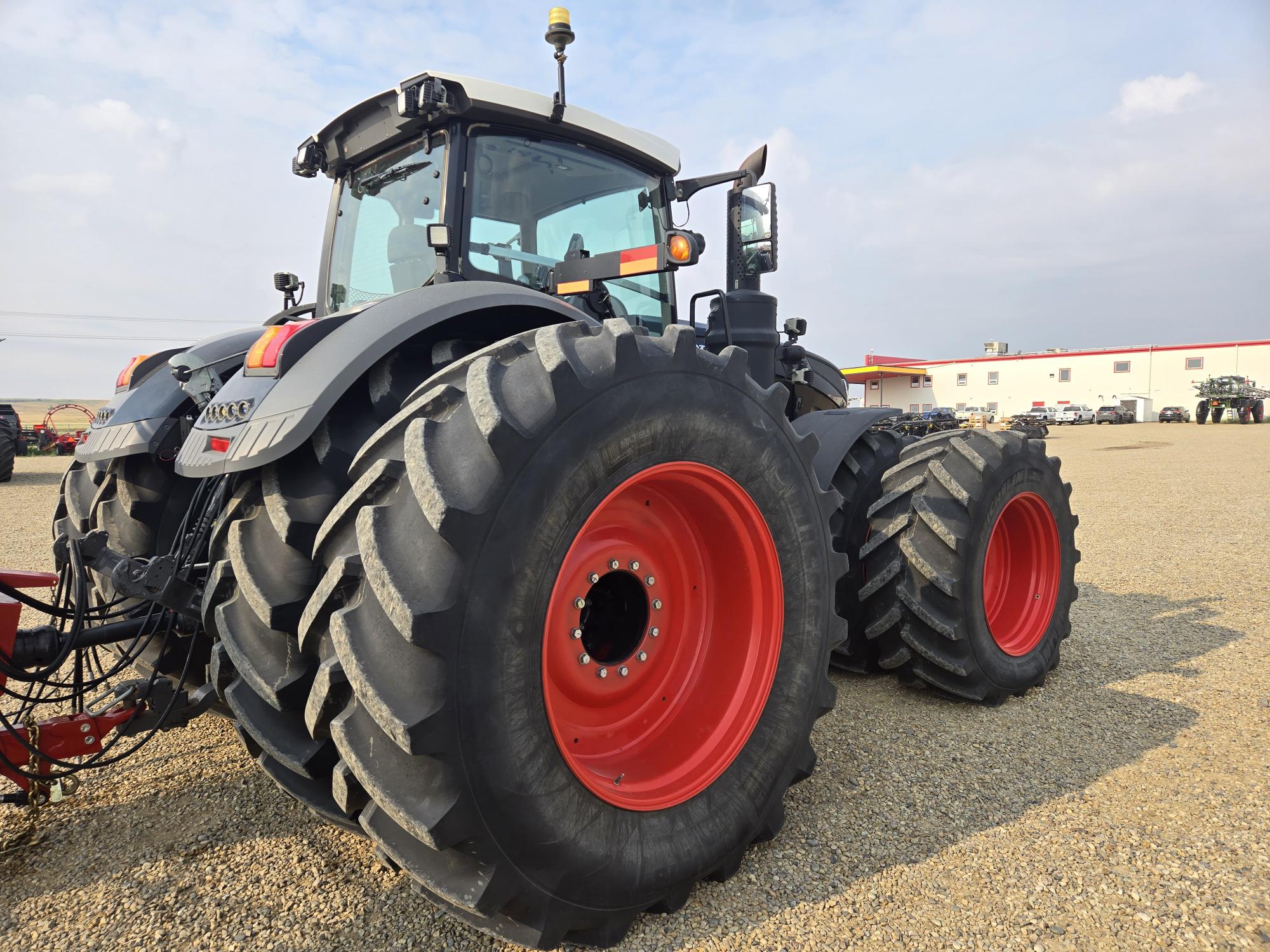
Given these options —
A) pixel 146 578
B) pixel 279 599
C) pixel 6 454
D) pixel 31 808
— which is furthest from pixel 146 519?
pixel 6 454

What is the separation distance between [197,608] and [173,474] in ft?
2.78

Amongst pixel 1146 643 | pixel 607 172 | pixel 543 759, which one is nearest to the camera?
pixel 543 759

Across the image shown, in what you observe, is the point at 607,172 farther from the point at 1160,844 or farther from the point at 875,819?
the point at 1160,844

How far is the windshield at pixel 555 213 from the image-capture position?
266 cm

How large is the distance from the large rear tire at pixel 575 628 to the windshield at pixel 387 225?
1.20 meters

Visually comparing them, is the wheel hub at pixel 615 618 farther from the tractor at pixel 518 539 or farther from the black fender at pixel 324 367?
the black fender at pixel 324 367

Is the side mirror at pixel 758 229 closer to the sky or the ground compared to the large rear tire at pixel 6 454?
closer to the sky

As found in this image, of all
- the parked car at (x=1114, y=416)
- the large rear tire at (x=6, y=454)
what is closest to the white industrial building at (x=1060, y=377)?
the parked car at (x=1114, y=416)

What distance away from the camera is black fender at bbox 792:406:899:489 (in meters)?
3.30

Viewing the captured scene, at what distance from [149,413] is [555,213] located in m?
1.58

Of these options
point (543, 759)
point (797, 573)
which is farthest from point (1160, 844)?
point (543, 759)

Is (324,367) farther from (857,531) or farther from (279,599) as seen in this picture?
(857,531)

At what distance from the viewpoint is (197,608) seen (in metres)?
2.00

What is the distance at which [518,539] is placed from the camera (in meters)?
1.51
